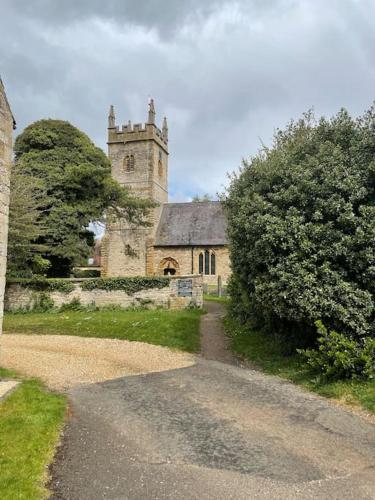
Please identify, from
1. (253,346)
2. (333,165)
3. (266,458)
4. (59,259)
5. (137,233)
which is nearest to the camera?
(266,458)

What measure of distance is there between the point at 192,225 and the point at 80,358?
27.9 m

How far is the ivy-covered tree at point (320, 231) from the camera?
8.91 meters

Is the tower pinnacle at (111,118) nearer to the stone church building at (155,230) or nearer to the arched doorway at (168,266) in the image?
the stone church building at (155,230)

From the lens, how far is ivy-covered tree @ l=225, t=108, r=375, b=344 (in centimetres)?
891

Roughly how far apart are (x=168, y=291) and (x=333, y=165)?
12.0m

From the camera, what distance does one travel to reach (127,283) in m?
20.8

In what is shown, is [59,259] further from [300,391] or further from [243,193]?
[300,391]

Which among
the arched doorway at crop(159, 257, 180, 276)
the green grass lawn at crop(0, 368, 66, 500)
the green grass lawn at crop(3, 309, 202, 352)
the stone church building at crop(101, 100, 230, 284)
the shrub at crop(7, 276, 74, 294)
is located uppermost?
the stone church building at crop(101, 100, 230, 284)

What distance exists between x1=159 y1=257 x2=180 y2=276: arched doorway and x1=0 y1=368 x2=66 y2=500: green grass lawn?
29358 mm

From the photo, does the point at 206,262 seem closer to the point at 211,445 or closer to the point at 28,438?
the point at 211,445

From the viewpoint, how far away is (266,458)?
5695 mm

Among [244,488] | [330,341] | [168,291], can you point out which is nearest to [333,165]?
[330,341]

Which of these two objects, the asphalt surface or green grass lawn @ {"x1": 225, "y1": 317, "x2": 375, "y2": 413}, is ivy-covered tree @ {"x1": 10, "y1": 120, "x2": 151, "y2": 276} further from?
the asphalt surface

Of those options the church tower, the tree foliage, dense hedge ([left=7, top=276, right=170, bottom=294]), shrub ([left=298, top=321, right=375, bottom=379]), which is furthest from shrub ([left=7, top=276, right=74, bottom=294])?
the church tower
